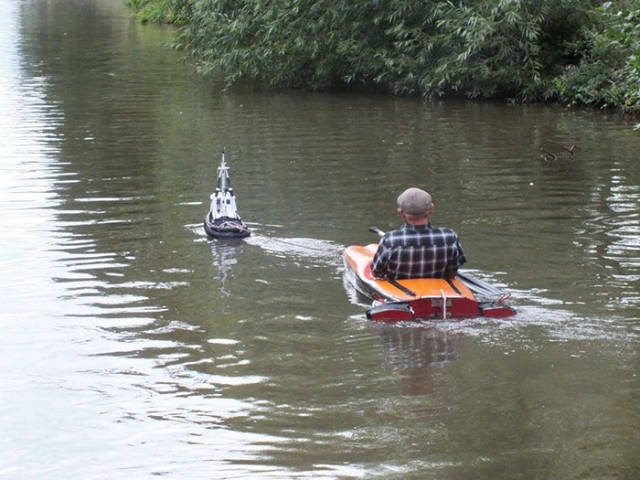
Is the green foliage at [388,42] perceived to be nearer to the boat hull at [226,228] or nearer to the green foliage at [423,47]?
the green foliage at [423,47]

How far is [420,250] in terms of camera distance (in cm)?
955

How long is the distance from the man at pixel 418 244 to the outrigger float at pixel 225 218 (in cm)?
305

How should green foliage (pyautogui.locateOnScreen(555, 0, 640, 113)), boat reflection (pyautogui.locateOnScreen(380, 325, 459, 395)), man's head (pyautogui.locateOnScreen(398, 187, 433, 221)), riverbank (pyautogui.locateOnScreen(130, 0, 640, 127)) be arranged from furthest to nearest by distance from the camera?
1. riverbank (pyautogui.locateOnScreen(130, 0, 640, 127))
2. green foliage (pyautogui.locateOnScreen(555, 0, 640, 113))
3. man's head (pyautogui.locateOnScreen(398, 187, 433, 221))
4. boat reflection (pyautogui.locateOnScreen(380, 325, 459, 395))

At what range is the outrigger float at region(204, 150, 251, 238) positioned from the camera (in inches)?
485

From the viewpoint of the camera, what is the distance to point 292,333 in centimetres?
903

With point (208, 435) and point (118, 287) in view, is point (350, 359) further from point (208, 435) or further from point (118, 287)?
point (118, 287)

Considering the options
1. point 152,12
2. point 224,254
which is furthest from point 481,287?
point 152,12

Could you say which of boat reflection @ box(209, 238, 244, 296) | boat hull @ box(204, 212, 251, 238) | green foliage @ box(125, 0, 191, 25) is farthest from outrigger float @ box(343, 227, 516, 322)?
green foliage @ box(125, 0, 191, 25)

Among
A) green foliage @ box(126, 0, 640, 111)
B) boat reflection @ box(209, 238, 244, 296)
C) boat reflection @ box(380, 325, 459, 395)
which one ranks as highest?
green foliage @ box(126, 0, 640, 111)

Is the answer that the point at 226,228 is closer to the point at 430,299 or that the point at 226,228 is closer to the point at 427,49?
the point at 430,299

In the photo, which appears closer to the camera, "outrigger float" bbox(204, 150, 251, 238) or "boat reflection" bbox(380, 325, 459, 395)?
"boat reflection" bbox(380, 325, 459, 395)

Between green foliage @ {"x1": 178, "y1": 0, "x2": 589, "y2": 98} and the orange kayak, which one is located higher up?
green foliage @ {"x1": 178, "y1": 0, "x2": 589, "y2": 98}

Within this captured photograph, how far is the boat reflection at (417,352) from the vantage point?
7867 millimetres

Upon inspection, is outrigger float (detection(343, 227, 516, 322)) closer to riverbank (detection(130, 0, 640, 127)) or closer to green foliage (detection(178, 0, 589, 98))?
riverbank (detection(130, 0, 640, 127))
